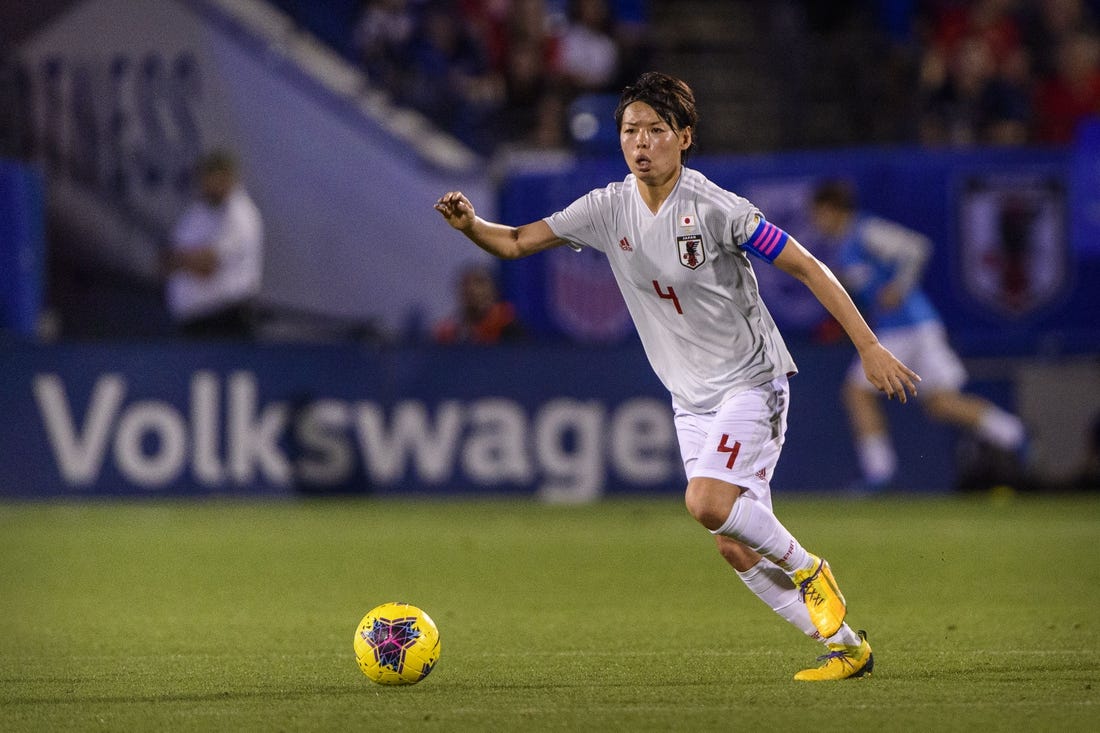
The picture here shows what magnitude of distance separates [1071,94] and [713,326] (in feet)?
40.1

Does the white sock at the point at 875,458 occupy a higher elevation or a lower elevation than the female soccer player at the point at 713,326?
lower

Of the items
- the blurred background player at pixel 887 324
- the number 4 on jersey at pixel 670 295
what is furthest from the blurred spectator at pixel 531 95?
the number 4 on jersey at pixel 670 295

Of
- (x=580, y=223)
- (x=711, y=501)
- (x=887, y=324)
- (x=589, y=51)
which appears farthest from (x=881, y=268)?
(x=711, y=501)

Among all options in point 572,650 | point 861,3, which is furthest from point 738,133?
point 572,650

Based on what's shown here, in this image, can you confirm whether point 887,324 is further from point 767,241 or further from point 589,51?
point 767,241

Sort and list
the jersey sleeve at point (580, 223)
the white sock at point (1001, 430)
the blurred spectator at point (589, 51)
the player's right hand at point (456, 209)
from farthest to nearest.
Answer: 1. the blurred spectator at point (589, 51)
2. the white sock at point (1001, 430)
3. the jersey sleeve at point (580, 223)
4. the player's right hand at point (456, 209)

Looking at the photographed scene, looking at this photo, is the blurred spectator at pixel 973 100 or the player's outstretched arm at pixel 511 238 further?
the blurred spectator at pixel 973 100

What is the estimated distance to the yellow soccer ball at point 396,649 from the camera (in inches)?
243

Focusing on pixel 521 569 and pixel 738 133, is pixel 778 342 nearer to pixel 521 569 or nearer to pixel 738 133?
pixel 521 569

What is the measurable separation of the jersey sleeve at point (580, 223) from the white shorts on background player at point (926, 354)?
7564 mm

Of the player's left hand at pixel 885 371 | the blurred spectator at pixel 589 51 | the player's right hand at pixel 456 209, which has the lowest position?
the player's left hand at pixel 885 371

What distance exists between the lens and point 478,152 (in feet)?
59.4

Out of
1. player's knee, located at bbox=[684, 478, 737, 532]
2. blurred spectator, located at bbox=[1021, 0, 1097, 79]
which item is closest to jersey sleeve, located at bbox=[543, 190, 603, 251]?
player's knee, located at bbox=[684, 478, 737, 532]

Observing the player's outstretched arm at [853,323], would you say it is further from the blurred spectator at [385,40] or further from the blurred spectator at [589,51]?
the blurred spectator at [385,40]
